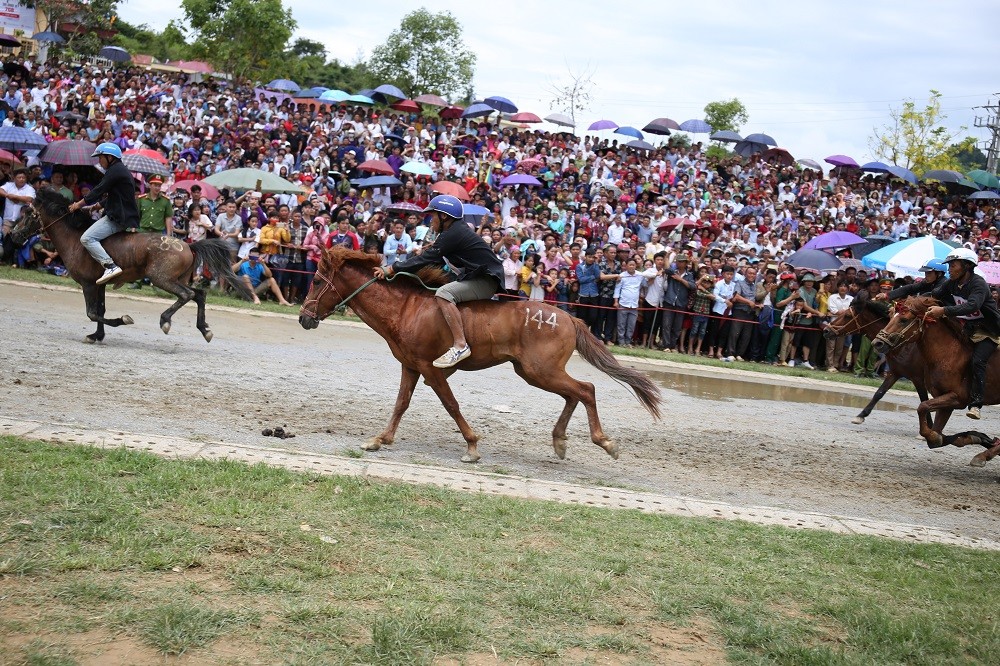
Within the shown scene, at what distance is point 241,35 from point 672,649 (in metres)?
60.1

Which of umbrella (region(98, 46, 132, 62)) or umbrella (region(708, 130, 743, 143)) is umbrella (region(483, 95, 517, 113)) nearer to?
umbrella (region(708, 130, 743, 143))

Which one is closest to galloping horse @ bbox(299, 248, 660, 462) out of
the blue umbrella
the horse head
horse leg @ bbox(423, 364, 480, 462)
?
horse leg @ bbox(423, 364, 480, 462)

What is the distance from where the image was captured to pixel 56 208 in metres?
13.8

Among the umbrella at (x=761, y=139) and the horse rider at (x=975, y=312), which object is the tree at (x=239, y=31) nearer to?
the umbrella at (x=761, y=139)

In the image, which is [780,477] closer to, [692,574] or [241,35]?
[692,574]

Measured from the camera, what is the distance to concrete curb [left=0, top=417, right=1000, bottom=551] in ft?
25.4

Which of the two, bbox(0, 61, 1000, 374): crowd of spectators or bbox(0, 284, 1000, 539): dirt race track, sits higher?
bbox(0, 61, 1000, 374): crowd of spectators

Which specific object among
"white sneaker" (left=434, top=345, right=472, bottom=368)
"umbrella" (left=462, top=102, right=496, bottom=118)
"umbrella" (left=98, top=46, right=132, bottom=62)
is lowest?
"white sneaker" (left=434, top=345, right=472, bottom=368)

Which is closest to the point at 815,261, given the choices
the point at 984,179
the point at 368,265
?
Result: the point at 368,265

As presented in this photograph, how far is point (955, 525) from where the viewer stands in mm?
8875

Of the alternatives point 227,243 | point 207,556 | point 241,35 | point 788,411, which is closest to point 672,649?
point 207,556

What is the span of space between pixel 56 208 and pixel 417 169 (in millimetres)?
13679

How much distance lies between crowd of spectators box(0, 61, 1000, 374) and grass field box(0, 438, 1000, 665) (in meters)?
10.4

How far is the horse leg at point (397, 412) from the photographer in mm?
9031
